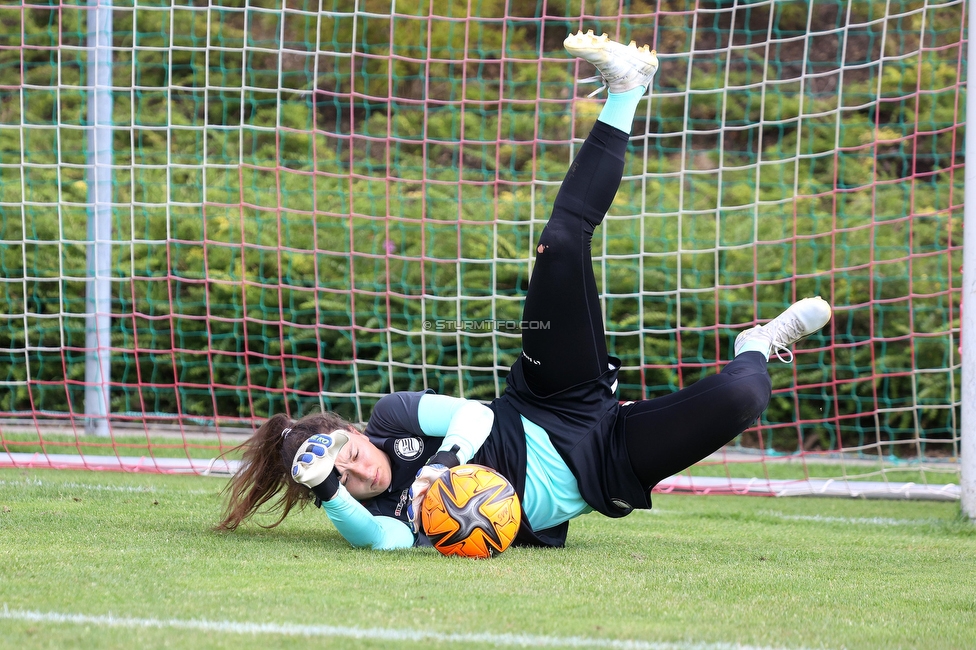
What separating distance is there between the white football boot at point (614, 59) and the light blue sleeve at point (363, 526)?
5.92 ft

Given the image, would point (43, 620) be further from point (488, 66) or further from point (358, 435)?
point (488, 66)

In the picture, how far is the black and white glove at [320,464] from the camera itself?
3289 millimetres

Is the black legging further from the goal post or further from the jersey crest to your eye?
the goal post

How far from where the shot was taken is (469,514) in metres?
3.36

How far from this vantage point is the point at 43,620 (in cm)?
238

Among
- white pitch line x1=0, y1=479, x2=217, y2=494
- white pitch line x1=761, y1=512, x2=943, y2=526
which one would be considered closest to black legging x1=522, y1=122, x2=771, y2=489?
white pitch line x1=761, y1=512, x2=943, y2=526

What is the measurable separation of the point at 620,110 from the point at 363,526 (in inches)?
70.1

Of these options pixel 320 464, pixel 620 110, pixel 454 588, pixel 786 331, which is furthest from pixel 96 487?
pixel 786 331

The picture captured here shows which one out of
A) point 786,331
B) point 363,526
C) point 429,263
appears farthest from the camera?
point 429,263

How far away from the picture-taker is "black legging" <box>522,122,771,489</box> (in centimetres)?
363

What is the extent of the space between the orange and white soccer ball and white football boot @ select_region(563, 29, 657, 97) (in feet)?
5.14

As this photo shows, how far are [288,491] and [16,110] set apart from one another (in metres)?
9.91

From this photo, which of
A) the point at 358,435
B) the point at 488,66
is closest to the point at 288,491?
the point at 358,435

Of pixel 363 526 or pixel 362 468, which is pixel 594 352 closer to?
pixel 362 468
